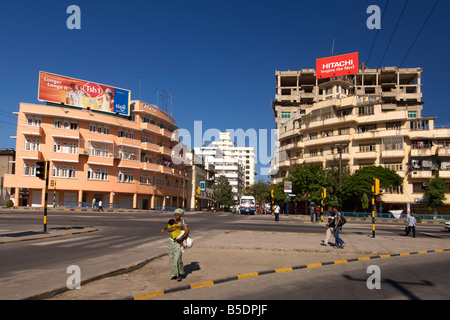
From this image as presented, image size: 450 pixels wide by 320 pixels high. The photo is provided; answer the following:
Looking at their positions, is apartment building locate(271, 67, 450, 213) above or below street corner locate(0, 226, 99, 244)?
above

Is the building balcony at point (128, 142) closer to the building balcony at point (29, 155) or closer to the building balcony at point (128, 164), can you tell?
the building balcony at point (128, 164)

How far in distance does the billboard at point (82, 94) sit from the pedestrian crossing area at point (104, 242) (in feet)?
145

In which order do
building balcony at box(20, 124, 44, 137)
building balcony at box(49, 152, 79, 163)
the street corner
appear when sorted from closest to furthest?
the street corner → building balcony at box(20, 124, 44, 137) → building balcony at box(49, 152, 79, 163)

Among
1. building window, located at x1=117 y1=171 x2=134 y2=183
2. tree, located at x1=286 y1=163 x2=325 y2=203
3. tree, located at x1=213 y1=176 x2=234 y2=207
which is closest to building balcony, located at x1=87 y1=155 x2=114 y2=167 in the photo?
building window, located at x1=117 y1=171 x2=134 y2=183

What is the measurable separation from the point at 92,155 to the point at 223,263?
2001 inches

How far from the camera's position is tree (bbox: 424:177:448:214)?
53.4 metres

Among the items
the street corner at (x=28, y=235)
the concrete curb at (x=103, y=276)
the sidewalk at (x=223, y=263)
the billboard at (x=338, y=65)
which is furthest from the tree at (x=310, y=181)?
the concrete curb at (x=103, y=276)

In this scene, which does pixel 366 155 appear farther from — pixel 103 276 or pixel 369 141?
pixel 103 276

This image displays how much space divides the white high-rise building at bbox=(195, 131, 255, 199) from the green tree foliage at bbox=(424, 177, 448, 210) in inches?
3353

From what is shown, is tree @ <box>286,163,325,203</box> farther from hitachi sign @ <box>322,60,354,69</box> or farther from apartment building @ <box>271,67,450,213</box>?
hitachi sign @ <box>322,60,354,69</box>

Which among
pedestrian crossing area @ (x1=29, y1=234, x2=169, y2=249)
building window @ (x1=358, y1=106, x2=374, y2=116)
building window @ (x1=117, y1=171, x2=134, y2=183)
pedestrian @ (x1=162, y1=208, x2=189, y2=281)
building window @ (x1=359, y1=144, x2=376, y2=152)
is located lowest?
pedestrian crossing area @ (x1=29, y1=234, x2=169, y2=249)

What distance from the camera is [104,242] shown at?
15.2 meters

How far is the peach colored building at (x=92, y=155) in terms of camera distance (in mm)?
53188

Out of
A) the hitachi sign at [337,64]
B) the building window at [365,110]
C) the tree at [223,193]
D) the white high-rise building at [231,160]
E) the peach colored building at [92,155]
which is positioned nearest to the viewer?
the peach colored building at [92,155]
